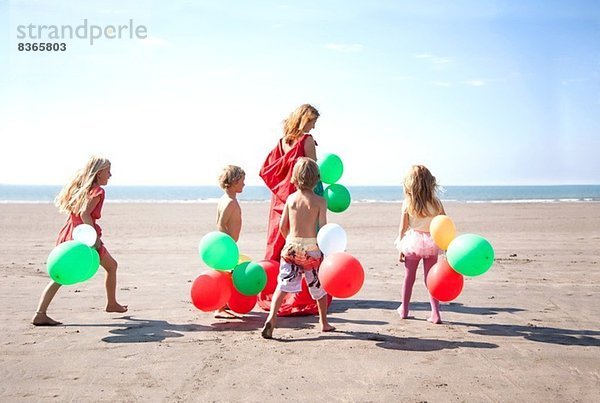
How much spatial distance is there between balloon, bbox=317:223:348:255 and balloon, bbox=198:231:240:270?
88 centimetres

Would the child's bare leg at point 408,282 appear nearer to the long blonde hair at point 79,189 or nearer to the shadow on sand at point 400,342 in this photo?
the shadow on sand at point 400,342

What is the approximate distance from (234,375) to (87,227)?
2430 mm

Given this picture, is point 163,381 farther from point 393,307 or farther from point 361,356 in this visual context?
point 393,307

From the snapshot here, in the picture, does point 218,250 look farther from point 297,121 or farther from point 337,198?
Answer: point 297,121

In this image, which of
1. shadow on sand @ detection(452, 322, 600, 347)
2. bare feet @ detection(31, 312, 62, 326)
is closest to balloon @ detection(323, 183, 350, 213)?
shadow on sand @ detection(452, 322, 600, 347)

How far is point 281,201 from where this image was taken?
615 cm

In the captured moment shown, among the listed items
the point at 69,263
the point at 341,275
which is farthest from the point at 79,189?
the point at 341,275

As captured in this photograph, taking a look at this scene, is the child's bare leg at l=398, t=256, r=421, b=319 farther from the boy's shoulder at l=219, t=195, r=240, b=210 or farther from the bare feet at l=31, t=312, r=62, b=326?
the bare feet at l=31, t=312, r=62, b=326

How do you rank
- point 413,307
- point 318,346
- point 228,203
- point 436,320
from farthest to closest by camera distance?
point 413,307
point 228,203
point 436,320
point 318,346

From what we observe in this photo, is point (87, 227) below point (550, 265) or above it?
above

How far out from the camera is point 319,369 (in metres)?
4.15

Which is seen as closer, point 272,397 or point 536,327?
point 272,397

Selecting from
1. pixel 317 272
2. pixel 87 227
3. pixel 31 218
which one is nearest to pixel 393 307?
pixel 317 272

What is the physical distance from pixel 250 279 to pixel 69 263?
1683mm
